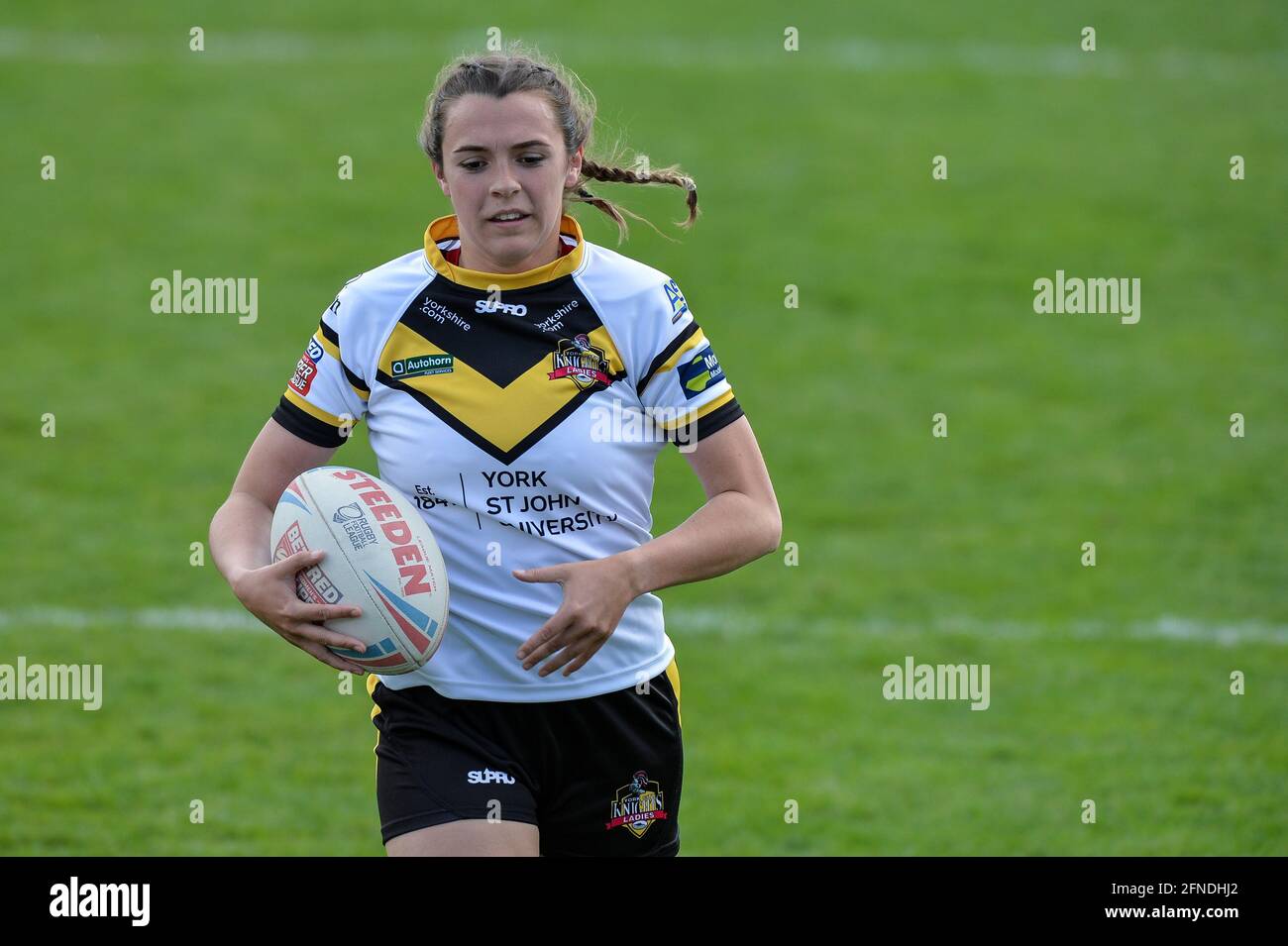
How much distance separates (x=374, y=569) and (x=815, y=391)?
891cm

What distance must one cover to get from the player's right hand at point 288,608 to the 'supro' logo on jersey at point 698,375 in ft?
3.27

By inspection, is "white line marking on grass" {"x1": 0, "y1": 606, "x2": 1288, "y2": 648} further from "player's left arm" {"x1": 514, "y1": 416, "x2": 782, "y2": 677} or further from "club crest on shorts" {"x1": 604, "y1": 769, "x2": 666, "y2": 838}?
"player's left arm" {"x1": 514, "y1": 416, "x2": 782, "y2": 677}

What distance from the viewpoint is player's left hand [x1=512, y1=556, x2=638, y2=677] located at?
12.3ft

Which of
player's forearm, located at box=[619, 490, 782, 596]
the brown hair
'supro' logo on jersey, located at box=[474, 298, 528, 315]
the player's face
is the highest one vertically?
the brown hair

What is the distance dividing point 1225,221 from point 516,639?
12.8 metres

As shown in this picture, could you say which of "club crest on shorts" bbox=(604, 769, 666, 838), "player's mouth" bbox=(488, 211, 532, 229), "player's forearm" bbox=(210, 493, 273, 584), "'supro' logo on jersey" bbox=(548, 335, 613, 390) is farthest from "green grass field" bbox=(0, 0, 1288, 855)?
"club crest on shorts" bbox=(604, 769, 666, 838)

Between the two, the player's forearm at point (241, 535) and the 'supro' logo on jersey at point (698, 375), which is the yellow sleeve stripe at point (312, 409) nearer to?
the player's forearm at point (241, 535)

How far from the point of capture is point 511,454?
4.06 m

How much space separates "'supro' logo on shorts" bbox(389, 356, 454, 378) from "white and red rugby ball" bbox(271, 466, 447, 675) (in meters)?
0.31

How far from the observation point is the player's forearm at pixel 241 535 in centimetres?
409

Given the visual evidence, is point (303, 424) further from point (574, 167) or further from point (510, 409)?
point (574, 167)

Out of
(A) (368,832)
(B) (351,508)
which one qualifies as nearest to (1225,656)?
(A) (368,832)

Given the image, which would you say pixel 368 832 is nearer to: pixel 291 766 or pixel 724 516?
pixel 291 766

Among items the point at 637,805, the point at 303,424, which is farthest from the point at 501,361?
the point at 637,805
